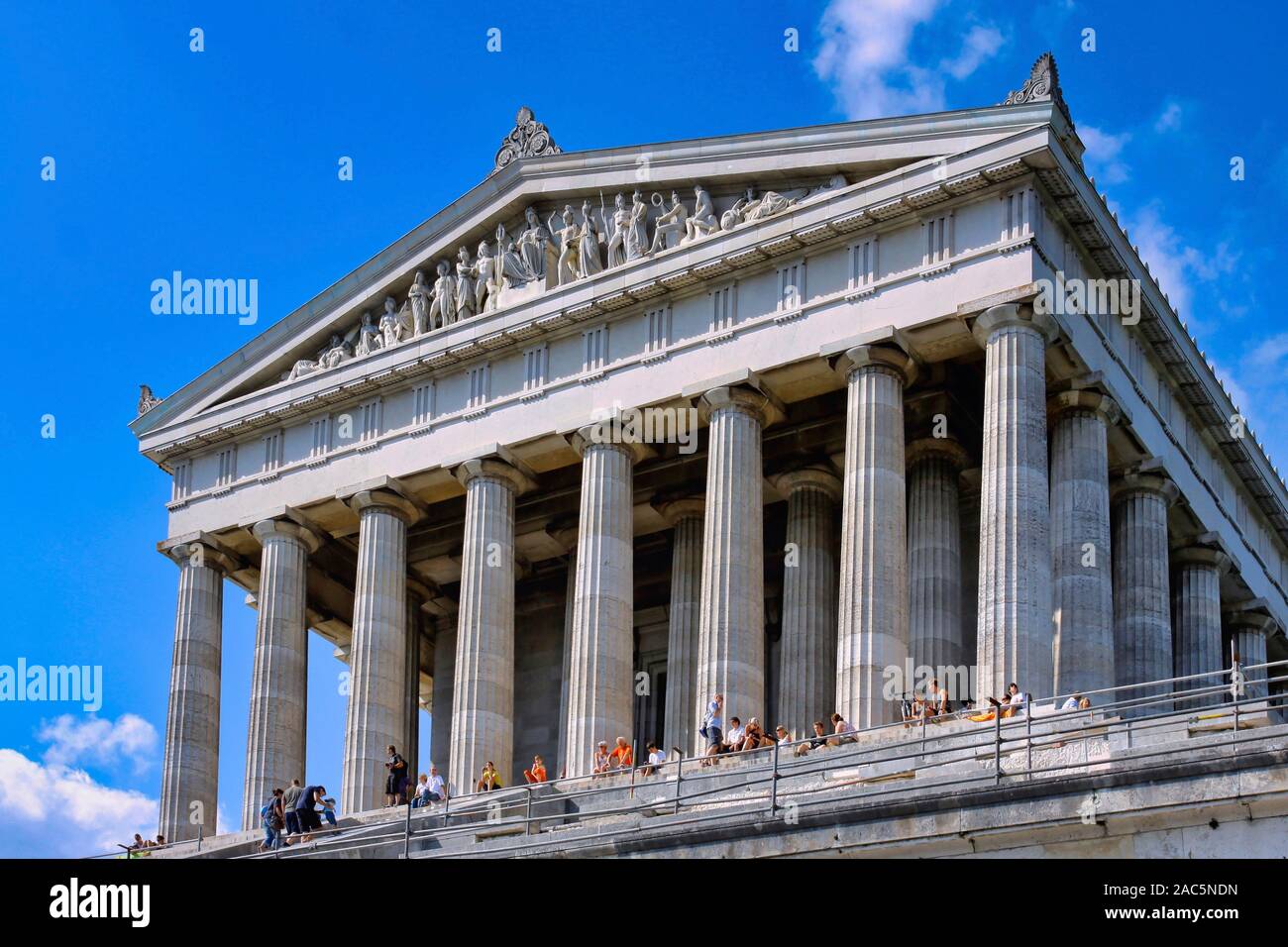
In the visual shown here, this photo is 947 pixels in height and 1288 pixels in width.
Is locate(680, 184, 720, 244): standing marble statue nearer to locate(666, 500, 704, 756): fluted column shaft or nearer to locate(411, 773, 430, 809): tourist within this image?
locate(666, 500, 704, 756): fluted column shaft

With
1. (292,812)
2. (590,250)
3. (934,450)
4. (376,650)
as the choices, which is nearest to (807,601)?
(934,450)

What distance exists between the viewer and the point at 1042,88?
5544 cm

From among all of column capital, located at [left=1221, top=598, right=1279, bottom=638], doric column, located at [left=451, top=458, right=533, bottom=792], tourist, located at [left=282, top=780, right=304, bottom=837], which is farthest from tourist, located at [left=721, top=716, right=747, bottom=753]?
column capital, located at [left=1221, top=598, right=1279, bottom=638]

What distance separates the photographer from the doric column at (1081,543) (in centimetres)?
5344

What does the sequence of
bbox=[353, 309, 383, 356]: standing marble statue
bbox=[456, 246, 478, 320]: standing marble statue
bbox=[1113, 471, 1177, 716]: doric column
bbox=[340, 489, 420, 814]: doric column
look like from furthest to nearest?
bbox=[353, 309, 383, 356]: standing marble statue, bbox=[456, 246, 478, 320]: standing marble statue, bbox=[340, 489, 420, 814]: doric column, bbox=[1113, 471, 1177, 716]: doric column

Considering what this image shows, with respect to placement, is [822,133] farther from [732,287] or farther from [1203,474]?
[1203,474]

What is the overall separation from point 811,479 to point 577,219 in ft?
31.4

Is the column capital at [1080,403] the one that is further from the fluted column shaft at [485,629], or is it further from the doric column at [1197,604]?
the fluted column shaft at [485,629]

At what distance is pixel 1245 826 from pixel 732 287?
1104 inches

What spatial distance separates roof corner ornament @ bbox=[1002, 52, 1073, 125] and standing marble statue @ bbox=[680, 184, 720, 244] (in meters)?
8.65

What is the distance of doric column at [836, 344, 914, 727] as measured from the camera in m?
52.8
